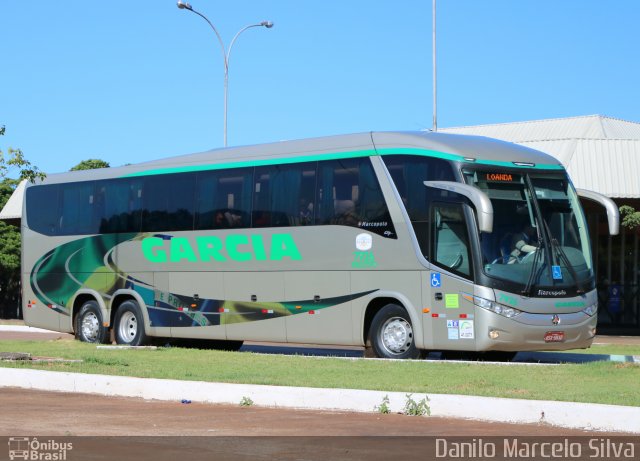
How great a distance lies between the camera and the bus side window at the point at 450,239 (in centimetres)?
1903

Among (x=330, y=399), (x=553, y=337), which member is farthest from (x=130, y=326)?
(x=330, y=399)

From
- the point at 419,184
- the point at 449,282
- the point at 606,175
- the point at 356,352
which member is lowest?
the point at 356,352

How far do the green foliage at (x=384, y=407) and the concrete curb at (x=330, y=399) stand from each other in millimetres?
51

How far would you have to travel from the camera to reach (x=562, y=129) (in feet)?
166

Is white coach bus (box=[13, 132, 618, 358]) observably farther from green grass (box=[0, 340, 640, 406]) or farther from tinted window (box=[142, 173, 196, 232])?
green grass (box=[0, 340, 640, 406])

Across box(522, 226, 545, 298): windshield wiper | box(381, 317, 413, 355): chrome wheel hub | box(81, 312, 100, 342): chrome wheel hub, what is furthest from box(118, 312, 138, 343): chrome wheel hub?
box(522, 226, 545, 298): windshield wiper

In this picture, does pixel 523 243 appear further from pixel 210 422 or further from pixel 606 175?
pixel 606 175

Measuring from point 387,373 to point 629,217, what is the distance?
19.0 meters

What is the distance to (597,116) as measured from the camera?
4962cm

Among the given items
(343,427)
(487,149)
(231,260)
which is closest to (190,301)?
(231,260)

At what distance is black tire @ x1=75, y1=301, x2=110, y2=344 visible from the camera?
2589 cm

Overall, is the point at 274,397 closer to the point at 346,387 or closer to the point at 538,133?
the point at 346,387

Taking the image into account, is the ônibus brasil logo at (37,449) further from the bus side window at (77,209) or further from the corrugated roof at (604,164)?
the corrugated roof at (604,164)

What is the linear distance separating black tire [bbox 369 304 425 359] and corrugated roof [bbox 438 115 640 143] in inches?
1062
